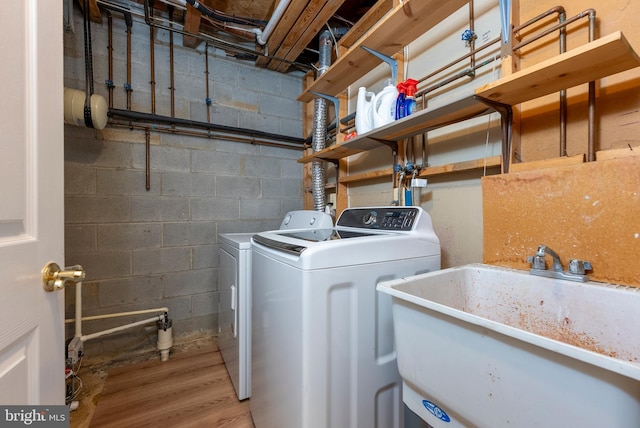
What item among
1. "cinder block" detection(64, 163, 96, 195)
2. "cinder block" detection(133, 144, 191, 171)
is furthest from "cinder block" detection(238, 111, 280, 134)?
"cinder block" detection(64, 163, 96, 195)

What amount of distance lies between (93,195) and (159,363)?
131 centimetres

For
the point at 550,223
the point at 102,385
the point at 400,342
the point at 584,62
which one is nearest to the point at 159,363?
the point at 102,385

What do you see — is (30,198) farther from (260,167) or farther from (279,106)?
(279,106)

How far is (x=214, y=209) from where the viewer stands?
2258 mm

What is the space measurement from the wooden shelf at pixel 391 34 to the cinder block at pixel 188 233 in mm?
1451

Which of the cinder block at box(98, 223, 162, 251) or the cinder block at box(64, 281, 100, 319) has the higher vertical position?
the cinder block at box(98, 223, 162, 251)

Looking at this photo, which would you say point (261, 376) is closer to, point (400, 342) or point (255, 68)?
point (400, 342)

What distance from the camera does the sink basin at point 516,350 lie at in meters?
0.46

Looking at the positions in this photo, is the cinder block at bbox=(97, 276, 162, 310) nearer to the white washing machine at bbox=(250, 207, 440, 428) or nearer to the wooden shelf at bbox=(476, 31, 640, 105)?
the white washing machine at bbox=(250, 207, 440, 428)

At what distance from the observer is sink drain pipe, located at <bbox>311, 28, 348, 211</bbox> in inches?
80.3

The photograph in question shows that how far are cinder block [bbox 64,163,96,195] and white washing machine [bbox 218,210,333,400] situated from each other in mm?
980

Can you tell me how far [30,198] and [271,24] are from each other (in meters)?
1.90

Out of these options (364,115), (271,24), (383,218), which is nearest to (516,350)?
(383,218)

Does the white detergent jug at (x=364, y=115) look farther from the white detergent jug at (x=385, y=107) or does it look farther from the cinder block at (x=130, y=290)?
the cinder block at (x=130, y=290)
